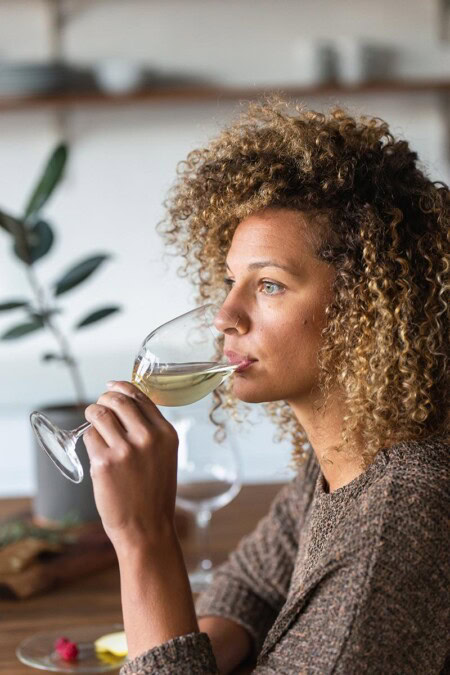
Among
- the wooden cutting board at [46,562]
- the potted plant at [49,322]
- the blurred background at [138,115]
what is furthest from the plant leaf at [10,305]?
the blurred background at [138,115]

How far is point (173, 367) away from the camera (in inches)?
44.4

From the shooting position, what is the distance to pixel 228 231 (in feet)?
4.17

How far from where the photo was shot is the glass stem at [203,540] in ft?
5.11

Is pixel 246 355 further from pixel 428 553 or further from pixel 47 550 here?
pixel 47 550

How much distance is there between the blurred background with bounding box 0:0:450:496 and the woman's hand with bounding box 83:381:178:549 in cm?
261

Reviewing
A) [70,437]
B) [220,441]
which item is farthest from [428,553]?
[220,441]

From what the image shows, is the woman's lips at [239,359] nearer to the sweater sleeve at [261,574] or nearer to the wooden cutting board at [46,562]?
Result: the sweater sleeve at [261,574]

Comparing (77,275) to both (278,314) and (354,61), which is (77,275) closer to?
(278,314)

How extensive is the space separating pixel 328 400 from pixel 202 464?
1.34 feet

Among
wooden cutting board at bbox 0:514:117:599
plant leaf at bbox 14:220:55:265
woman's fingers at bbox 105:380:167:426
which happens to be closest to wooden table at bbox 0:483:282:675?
wooden cutting board at bbox 0:514:117:599

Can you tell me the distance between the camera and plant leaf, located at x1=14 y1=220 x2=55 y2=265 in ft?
6.39

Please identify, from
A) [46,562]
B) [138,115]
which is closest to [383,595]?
[46,562]

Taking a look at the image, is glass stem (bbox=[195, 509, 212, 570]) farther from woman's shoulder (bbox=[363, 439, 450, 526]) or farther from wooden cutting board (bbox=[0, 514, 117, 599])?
woman's shoulder (bbox=[363, 439, 450, 526])

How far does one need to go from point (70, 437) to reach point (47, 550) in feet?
1.56
